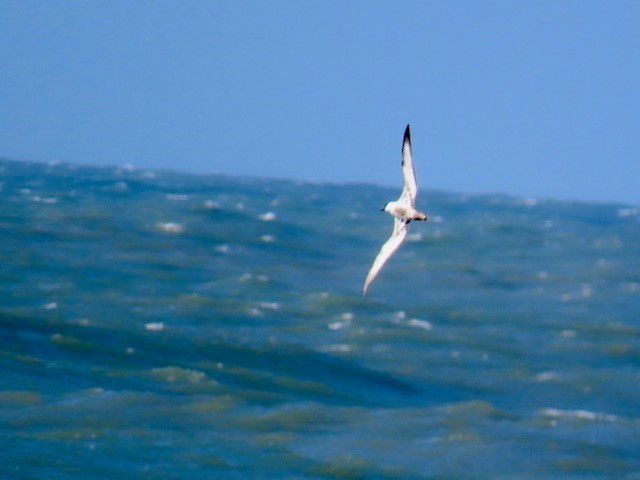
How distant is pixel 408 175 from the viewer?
10.1 metres

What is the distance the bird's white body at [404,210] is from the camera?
966cm

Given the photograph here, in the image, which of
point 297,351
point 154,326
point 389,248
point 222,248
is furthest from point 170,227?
point 389,248

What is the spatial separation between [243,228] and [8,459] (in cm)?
3810

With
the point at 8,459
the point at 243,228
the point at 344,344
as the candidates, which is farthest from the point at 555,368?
the point at 243,228

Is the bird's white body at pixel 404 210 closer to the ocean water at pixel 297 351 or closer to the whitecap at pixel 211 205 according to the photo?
the ocean water at pixel 297 351

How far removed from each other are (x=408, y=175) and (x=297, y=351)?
2828 centimetres

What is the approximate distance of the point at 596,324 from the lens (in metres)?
47.7

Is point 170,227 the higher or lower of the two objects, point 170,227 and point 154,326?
the higher

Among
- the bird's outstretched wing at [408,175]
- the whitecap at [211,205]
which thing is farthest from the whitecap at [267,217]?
the bird's outstretched wing at [408,175]

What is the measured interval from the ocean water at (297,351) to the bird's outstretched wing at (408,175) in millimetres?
16042

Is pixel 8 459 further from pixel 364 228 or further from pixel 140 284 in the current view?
pixel 364 228

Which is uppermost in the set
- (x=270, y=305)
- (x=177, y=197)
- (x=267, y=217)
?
(x=177, y=197)

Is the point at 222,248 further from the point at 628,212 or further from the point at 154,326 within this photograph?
the point at 628,212

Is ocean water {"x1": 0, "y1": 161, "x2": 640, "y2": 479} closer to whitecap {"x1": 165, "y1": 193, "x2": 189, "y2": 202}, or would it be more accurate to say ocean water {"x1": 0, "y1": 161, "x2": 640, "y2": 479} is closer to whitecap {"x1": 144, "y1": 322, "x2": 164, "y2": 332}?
whitecap {"x1": 144, "y1": 322, "x2": 164, "y2": 332}
